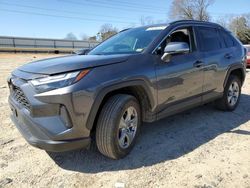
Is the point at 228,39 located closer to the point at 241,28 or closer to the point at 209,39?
the point at 209,39

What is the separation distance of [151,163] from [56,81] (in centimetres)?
159

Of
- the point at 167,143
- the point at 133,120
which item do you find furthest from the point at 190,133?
the point at 133,120

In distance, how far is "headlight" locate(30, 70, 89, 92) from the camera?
9.53 feet

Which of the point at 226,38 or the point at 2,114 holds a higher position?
the point at 226,38

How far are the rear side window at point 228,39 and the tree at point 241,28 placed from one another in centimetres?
5634

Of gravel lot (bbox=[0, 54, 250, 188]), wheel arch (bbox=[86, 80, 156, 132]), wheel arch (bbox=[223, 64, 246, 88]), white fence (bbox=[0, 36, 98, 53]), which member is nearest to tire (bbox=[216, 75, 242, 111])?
wheel arch (bbox=[223, 64, 246, 88])

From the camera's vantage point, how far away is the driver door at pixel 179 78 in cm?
387

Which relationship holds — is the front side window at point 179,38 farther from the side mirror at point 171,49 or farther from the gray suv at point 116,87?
the side mirror at point 171,49

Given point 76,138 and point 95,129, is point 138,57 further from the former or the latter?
point 76,138

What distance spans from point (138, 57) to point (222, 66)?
2.30 m

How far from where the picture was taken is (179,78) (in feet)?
13.5

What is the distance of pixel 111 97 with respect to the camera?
339 centimetres

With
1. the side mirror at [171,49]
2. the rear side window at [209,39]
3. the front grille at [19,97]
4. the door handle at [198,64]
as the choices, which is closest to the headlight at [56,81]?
the front grille at [19,97]

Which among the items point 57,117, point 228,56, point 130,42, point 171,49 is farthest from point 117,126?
point 228,56
